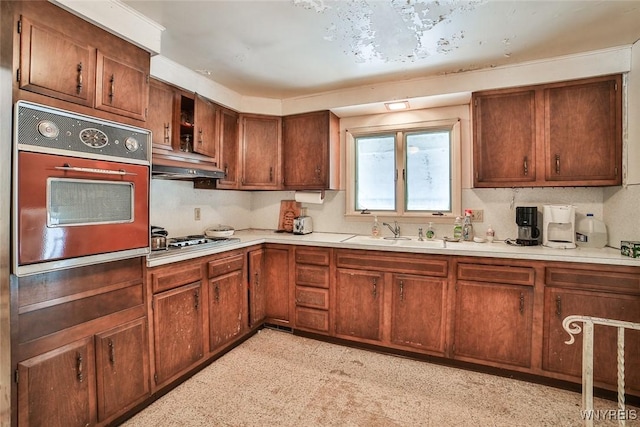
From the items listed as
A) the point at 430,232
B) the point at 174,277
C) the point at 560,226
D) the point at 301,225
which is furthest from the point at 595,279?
the point at 174,277

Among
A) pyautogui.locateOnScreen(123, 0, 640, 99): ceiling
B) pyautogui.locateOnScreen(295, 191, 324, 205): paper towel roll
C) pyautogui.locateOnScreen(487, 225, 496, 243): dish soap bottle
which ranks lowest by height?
pyautogui.locateOnScreen(487, 225, 496, 243): dish soap bottle

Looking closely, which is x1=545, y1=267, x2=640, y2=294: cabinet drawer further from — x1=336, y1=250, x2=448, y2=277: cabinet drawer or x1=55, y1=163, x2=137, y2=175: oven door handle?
x1=55, y1=163, x2=137, y2=175: oven door handle

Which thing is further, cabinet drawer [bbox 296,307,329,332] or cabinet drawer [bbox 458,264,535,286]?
cabinet drawer [bbox 296,307,329,332]

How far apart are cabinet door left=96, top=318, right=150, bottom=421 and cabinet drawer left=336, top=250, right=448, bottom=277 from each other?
158 cm

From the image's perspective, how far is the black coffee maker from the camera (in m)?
2.44

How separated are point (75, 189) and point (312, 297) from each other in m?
1.99

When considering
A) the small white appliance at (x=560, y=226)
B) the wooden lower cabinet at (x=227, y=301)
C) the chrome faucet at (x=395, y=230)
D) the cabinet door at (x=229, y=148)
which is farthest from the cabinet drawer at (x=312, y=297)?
the small white appliance at (x=560, y=226)

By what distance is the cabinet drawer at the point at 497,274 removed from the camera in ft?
7.15

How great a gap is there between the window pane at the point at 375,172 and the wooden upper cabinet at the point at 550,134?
83cm

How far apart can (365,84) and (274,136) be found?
109 cm

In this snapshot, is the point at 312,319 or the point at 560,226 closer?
the point at 560,226

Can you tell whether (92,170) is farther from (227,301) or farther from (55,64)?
(227,301)

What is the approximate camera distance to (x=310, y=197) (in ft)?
11.2

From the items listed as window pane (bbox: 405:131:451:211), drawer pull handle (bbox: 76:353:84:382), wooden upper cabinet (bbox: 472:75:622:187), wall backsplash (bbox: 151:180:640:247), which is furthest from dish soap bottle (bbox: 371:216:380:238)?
drawer pull handle (bbox: 76:353:84:382)
